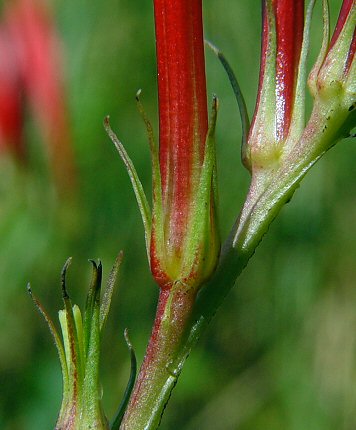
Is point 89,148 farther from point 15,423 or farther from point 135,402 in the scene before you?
point 135,402

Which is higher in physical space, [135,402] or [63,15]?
[63,15]

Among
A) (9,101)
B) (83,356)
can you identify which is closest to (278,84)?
(83,356)

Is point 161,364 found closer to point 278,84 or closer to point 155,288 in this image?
point 278,84

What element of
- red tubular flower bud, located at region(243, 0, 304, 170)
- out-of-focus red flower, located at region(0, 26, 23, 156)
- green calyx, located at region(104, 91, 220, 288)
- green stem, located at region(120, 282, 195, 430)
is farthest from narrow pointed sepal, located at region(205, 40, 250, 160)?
out-of-focus red flower, located at region(0, 26, 23, 156)

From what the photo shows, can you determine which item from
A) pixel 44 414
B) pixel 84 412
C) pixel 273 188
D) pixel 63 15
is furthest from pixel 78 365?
pixel 63 15

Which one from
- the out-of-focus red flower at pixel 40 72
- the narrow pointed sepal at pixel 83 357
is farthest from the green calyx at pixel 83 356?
the out-of-focus red flower at pixel 40 72

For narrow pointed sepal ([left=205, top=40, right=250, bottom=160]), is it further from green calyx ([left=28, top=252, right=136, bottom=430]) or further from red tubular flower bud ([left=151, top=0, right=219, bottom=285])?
green calyx ([left=28, top=252, right=136, bottom=430])
